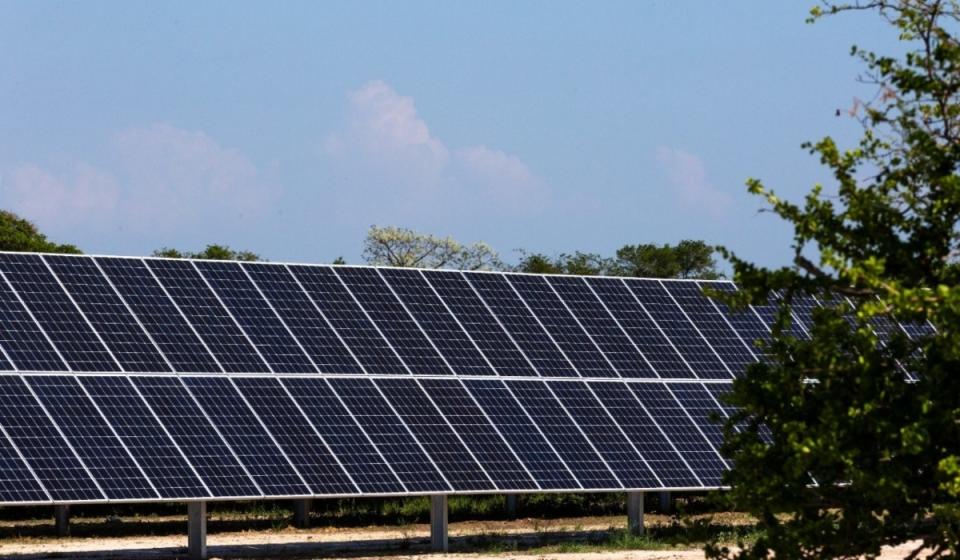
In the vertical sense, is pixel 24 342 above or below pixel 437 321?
below

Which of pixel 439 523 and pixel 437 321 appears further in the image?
pixel 437 321

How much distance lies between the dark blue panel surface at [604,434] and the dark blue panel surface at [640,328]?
211 centimetres

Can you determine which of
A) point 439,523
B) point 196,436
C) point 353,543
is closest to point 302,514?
point 353,543

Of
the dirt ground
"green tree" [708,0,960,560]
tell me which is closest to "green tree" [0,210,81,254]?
the dirt ground

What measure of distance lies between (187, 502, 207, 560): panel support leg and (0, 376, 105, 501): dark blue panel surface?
2409 millimetres

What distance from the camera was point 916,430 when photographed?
41.8 feet

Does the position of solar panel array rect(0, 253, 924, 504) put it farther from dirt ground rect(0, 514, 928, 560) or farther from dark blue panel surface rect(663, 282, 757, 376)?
dirt ground rect(0, 514, 928, 560)

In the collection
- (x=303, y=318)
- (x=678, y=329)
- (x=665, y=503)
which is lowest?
(x=665, y=503)

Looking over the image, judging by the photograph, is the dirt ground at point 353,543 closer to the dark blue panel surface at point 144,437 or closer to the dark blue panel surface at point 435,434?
the dark blue panel surface at point 435,434

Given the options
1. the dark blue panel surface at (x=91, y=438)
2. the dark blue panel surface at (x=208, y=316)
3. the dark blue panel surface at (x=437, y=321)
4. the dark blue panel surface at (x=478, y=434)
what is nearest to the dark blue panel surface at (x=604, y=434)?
the dark blue panel surface at (x=437, y=321)

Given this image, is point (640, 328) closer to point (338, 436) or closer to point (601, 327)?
point (601, 327)

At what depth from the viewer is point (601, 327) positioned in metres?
34.7

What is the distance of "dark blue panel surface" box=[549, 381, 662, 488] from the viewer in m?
30.6

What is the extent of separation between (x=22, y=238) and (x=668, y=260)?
38.1 metres
